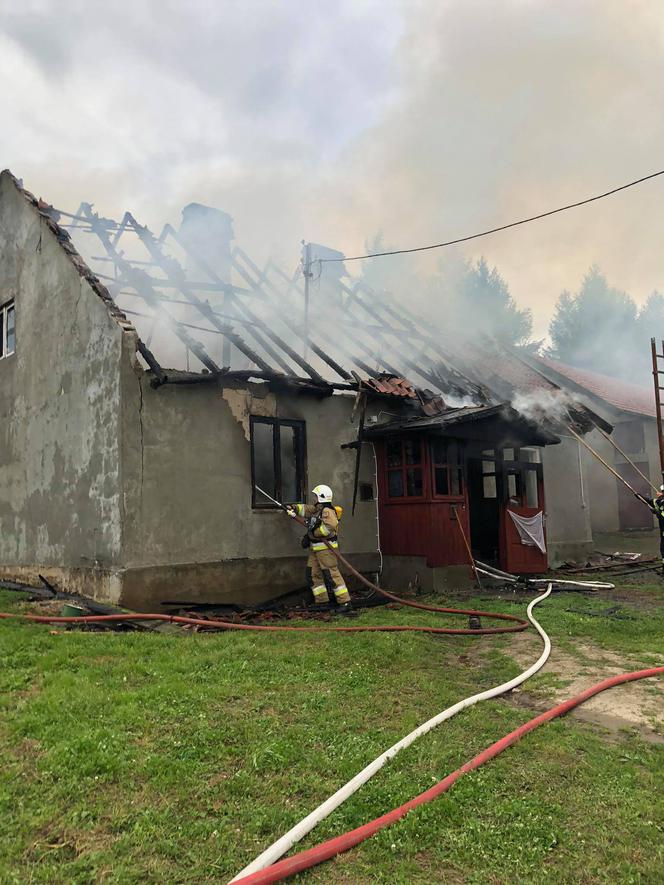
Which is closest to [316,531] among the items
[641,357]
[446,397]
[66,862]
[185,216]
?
[446,397]

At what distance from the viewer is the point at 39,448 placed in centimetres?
1061

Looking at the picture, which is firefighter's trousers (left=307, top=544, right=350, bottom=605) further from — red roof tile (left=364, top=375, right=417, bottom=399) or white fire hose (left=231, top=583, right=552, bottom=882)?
white fire hose (left=231, top=583, right=552, bottom=882)

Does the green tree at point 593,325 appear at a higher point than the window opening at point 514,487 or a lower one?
higher

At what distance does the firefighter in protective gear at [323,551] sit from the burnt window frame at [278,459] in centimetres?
59

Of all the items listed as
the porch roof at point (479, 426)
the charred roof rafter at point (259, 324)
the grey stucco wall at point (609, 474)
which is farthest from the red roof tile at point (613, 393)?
the charred roof rafter at point (259, 324)

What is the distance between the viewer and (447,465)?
35.7 feet

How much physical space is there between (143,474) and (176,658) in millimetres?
3370

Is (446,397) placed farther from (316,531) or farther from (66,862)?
(66,862)

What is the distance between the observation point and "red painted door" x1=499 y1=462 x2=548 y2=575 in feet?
38.4

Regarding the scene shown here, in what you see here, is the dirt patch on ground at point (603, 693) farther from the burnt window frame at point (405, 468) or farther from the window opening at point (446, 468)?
the window opening at point (446, 468)

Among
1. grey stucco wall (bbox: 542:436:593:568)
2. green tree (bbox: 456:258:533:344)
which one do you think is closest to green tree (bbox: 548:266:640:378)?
green tree (bbox: 456:258:533:344)

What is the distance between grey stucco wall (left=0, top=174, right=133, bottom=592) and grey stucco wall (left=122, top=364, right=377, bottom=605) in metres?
0.29

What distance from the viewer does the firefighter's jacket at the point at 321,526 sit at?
9156mm

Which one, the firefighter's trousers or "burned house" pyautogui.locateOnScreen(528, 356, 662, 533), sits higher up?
"burned house" pyautogui.locateOnScreen(528, 356, 662, 533)
